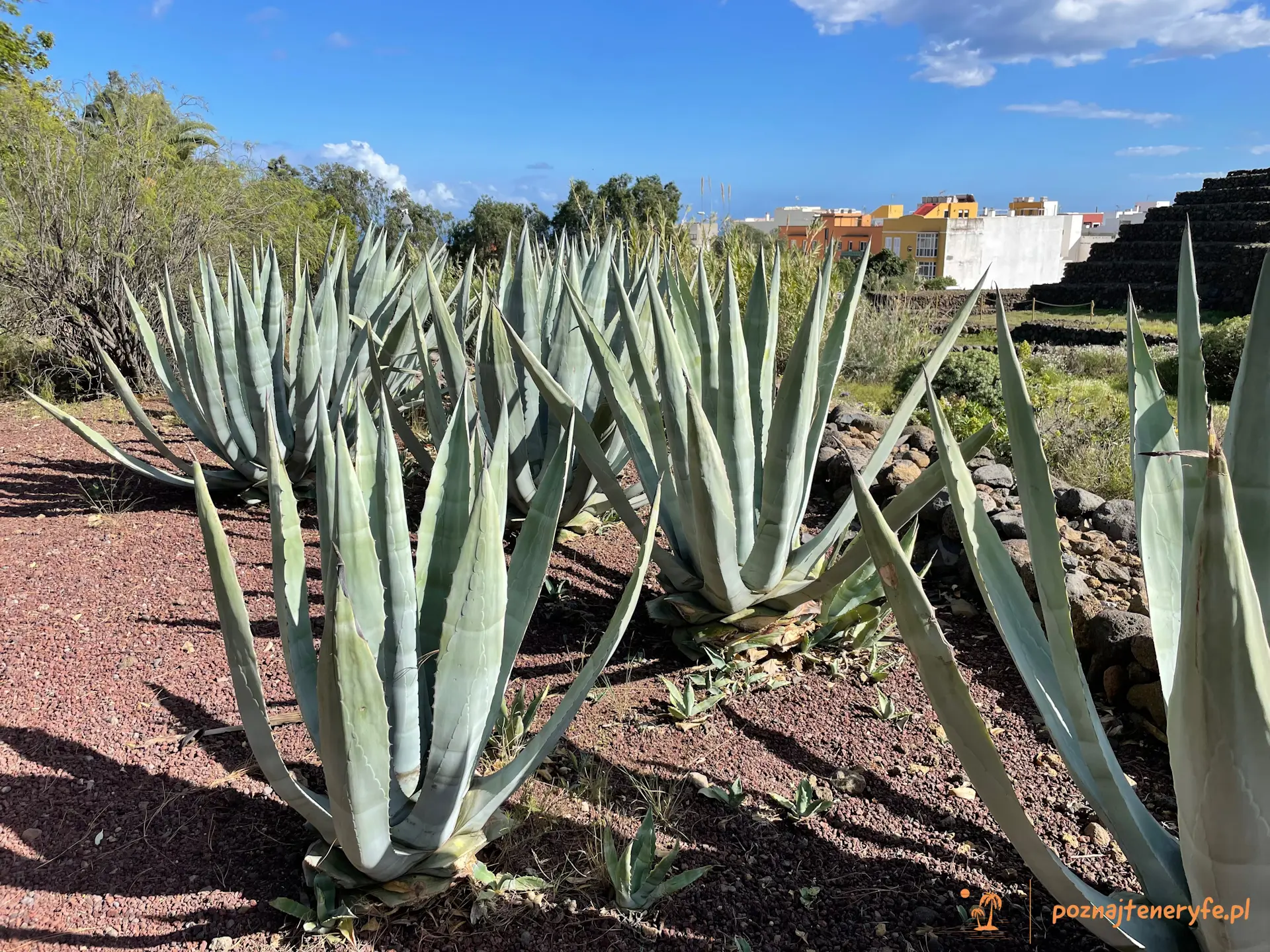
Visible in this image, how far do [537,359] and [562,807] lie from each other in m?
1.81

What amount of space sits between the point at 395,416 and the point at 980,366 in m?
5.43

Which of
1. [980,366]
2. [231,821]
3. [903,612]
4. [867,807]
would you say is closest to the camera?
[903,612]

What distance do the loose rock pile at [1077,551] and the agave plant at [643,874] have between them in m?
0.91

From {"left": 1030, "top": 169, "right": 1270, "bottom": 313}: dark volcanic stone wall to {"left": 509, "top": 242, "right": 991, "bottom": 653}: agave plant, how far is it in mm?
22889

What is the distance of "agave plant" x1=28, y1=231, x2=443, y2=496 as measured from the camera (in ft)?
12.3

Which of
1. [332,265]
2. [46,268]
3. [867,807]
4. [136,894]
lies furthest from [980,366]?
[46,268]

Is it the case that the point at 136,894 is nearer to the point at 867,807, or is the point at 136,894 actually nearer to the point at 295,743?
the point at 295,743

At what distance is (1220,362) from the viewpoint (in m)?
9.45

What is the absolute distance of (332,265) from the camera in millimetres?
4270

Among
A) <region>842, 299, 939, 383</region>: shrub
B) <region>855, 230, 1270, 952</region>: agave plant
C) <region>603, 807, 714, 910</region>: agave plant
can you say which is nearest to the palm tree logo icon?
<region>855, 230, 1270, 952</region>: agave plant

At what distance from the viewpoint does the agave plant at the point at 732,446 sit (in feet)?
7.18

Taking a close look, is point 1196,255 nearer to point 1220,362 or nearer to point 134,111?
point 1220,362

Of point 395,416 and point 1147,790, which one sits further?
point 395,416

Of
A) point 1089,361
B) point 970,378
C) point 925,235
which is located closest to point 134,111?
point 970,378
